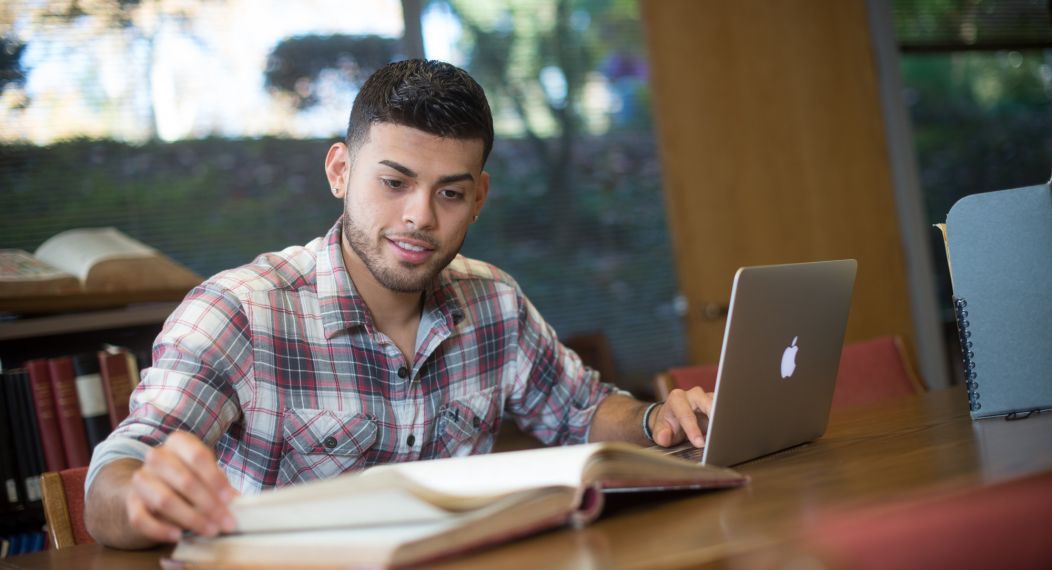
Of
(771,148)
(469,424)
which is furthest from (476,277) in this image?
(771,148)

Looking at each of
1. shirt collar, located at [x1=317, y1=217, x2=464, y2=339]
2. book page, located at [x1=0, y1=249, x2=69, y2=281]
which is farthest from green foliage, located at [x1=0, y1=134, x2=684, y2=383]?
shirt collar, located at [x1=317, y1=217, x2=464, y2=339]

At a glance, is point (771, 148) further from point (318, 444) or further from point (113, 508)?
point (113, 508)

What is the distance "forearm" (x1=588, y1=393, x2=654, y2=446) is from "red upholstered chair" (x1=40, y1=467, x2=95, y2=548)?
30.6 inches

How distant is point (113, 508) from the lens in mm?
1053

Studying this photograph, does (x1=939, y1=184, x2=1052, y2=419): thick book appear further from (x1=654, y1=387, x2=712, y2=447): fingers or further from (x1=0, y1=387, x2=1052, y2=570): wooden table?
(x1=654, y1=387, x2=712, y2=447): fingers

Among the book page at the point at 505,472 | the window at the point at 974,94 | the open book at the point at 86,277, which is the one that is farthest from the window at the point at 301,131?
the book page at the point at 505,472

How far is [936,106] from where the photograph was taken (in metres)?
4.33

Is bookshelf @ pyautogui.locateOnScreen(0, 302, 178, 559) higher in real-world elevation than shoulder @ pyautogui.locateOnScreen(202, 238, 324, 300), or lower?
lower

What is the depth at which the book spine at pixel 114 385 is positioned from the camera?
6.97ft

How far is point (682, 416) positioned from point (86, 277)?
4.80 ft

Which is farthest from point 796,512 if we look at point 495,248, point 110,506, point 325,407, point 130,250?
point 495,248

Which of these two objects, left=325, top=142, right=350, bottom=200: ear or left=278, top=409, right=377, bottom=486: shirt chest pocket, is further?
left=325, top=142, right=350, bottom=200: ear

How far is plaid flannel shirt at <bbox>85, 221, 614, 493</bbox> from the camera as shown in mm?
1315

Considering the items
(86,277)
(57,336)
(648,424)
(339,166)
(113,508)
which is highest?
(339,166)
